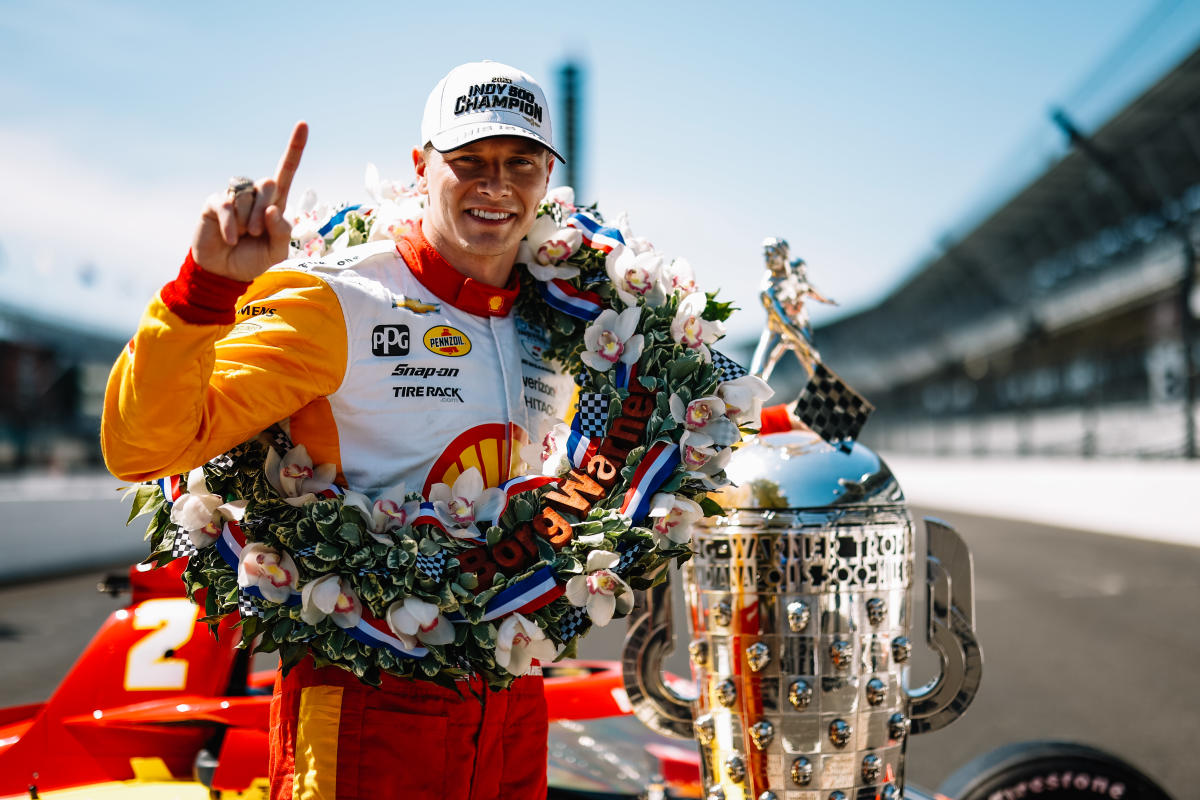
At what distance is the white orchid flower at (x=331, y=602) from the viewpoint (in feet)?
6.82

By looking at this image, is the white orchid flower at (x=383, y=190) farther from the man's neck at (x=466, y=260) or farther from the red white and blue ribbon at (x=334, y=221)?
the man's neck at (x=466, y=260)

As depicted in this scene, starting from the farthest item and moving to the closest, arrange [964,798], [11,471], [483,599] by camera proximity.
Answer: [11,471]
[964,798]
[483,599]

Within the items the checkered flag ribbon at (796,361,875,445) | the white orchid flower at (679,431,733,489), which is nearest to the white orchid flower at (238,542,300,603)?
the white orchid flower at (679,431,733,489)

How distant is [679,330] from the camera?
2.51 meters

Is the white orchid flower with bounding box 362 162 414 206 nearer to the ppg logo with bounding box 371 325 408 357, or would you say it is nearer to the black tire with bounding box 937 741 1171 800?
the ppg logo with bounding box 371 325 408 357

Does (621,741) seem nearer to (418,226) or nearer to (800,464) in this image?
(800,464)

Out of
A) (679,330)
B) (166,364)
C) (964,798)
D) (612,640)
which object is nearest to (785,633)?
(679,330)

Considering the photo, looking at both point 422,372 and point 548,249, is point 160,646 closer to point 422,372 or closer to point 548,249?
point 422,372

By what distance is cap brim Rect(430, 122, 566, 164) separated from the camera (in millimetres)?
2262

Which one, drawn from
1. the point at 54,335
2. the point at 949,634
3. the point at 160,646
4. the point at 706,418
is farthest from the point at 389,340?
the point at 54,335

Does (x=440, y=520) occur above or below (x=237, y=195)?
below

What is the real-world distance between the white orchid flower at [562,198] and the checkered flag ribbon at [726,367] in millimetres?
571

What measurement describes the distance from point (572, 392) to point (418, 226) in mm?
592

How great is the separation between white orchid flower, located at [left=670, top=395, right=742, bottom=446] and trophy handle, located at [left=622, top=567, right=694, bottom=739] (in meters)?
0.57
